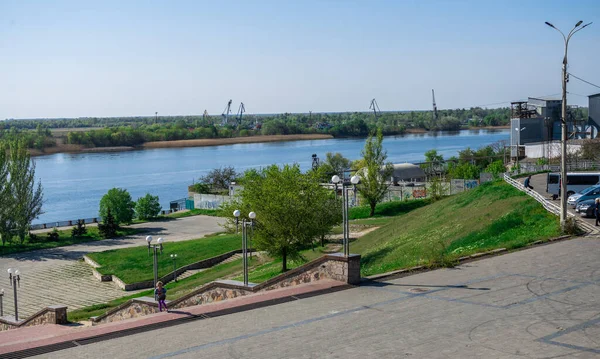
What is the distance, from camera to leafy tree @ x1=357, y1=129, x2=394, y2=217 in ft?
151

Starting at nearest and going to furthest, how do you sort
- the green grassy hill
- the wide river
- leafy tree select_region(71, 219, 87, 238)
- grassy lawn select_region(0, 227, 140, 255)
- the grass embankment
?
the green grassy hill < grassy lawn select_region(0, 227, 140, 255) < leafy tree select_region(71, 219, 87, 238) < the grass embankment < the wide river

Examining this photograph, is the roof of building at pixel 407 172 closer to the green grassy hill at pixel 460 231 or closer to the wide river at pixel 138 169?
the wide river at pixel 138 169

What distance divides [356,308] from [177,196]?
73.9 meters

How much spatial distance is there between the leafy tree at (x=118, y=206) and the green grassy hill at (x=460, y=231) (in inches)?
1099

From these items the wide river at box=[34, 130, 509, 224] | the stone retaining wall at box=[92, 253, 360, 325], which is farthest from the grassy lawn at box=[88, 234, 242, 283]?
the wide river at box=[34, 130, 509, 224]

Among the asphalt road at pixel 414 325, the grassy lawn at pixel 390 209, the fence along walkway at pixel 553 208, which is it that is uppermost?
the fence along walkway at pixel 553 208

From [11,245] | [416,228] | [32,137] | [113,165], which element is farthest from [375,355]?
[32,137]

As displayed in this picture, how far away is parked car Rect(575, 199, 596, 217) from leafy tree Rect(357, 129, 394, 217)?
75.4ft

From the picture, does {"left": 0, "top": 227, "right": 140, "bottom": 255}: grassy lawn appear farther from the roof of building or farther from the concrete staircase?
the roof of building

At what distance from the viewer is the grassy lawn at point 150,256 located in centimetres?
3538

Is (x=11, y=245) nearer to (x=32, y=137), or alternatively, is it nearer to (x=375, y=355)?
(x=375, y=355)

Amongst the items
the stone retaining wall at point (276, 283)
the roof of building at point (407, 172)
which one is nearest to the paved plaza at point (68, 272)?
the stone retaining wall at point (276, 283)

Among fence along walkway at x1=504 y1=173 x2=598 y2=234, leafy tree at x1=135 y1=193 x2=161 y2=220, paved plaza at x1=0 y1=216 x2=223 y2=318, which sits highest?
fence along walkway at x1=504 y1=173 x2=598 y2=234

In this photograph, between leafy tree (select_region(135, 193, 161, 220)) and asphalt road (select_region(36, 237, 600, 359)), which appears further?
leafy tree (select_region(135, 193, 161, 220))
